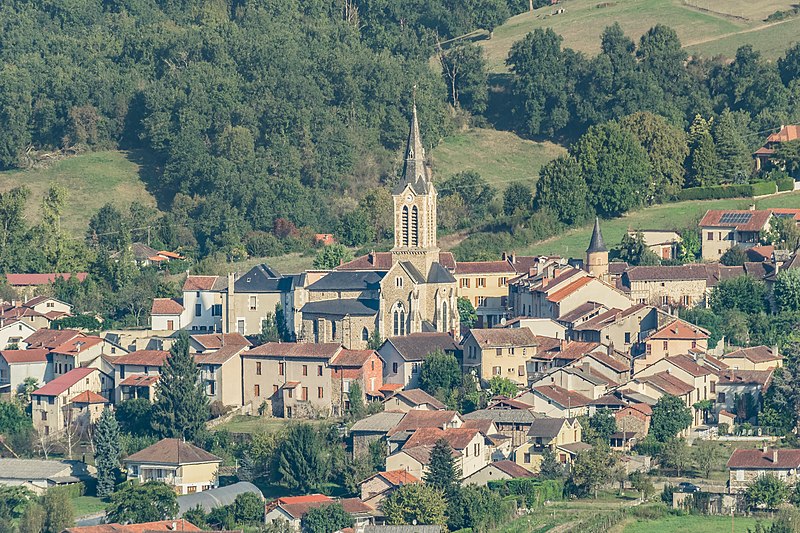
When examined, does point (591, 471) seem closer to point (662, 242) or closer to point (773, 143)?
point (662, 242)

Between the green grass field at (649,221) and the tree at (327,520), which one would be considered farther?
the green grass field at (649,221)

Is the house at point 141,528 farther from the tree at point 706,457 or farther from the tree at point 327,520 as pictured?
the tree at point 706,457

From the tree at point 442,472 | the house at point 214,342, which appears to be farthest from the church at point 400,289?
the tree at point 442,472

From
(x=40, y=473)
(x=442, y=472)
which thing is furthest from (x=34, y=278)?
(x=442, y=472)

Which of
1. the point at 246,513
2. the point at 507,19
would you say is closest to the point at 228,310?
the point at 246,513

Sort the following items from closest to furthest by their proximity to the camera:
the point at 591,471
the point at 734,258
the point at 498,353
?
1. the point at 591,471
2. the point at 498,353
3. the point at 734,258
